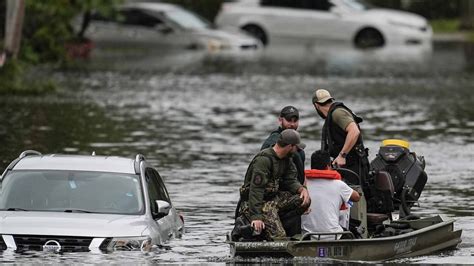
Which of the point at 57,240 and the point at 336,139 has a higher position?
the point at 336,139

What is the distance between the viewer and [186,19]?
197 ft

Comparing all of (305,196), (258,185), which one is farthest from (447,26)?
(258,185)

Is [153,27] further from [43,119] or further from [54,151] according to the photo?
[54,151]

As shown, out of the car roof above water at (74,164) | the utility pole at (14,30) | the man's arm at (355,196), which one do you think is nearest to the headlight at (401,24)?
the utility pole at (14,30)

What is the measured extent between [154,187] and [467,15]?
4984 cm

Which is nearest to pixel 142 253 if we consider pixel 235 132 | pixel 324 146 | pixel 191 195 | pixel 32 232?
pixel 32 232

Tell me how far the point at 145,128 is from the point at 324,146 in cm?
1406

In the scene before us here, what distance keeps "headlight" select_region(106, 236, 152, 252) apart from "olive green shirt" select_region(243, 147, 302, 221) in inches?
42.0

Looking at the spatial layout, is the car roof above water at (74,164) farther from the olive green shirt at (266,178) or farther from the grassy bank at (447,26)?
the grassy bank at (447,26)

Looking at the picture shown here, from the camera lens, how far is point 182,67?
50.2 meters

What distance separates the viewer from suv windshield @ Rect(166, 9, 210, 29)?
5944 centimetres

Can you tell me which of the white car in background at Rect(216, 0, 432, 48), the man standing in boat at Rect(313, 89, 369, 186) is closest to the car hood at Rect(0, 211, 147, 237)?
the man standing in boat at Rect(313, 89, 369, 186)

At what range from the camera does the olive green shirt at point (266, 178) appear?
623 inches

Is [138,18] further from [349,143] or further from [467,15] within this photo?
[349,143]
